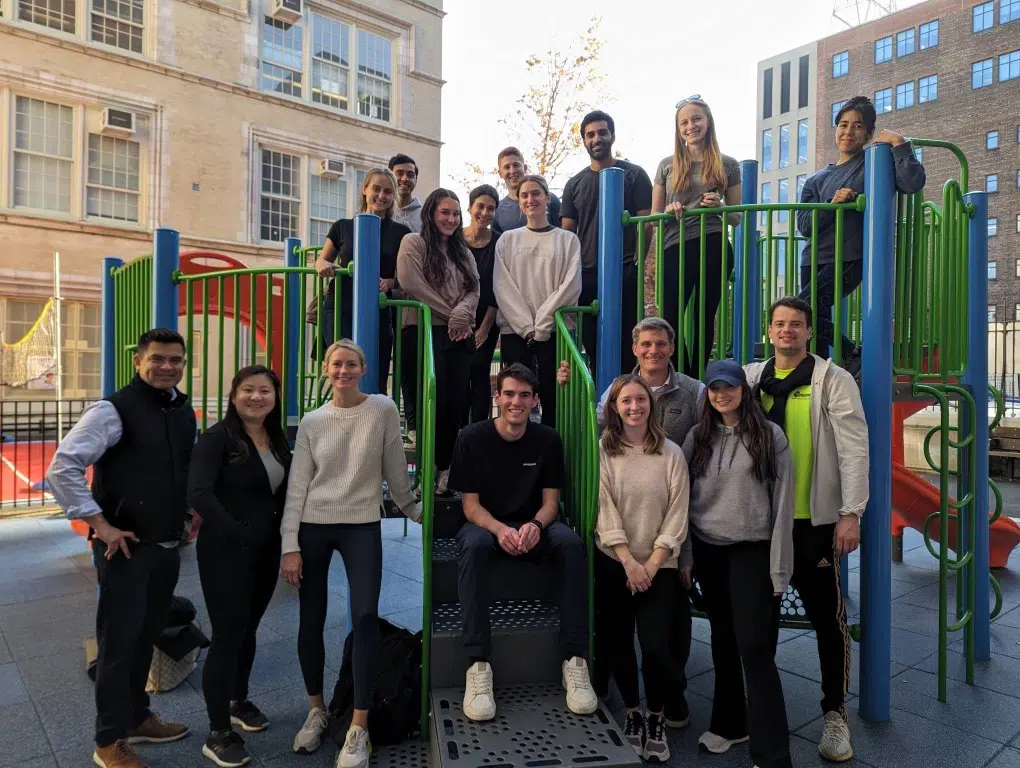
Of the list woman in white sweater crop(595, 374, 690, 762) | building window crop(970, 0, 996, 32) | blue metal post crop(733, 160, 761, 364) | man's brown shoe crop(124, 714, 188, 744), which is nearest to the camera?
woman in white sweater crop(595, 374, 690, 762)

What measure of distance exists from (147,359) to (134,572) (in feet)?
2.95

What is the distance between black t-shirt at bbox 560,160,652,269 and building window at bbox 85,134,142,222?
1340 cm

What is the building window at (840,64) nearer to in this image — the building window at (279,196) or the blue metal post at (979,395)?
the building window at (279,196)

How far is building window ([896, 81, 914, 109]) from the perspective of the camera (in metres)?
43.1

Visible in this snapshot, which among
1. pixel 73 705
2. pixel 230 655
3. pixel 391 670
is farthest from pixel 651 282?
pixel 73 705

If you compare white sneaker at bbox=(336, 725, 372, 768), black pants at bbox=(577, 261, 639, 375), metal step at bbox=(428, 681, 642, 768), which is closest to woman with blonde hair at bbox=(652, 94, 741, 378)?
black pants at bbox=(577, 261, 639, 375)

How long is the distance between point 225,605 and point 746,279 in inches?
112

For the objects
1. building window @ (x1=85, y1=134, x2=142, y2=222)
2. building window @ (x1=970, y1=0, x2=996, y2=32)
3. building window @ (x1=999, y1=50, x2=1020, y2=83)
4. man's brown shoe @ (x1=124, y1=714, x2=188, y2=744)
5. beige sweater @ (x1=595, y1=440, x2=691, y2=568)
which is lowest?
man's brown shoe @ (x1=124, y1=714, x2=188, y2=744)

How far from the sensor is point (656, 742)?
321 centimetres

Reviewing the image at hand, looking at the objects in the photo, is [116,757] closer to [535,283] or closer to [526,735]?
[526,735]

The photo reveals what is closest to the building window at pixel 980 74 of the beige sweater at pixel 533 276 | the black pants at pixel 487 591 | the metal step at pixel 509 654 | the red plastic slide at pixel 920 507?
the red plastic slide at pixel 920 507

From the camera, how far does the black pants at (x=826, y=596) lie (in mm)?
3242

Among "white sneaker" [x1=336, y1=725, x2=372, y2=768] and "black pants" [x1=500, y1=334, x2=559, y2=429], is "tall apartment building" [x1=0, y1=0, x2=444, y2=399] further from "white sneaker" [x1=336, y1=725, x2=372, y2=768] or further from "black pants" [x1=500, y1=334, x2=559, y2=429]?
"white sneaker" [x1=336, y1=725, x2=372, y2=768]

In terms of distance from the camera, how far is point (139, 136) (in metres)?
15.2
